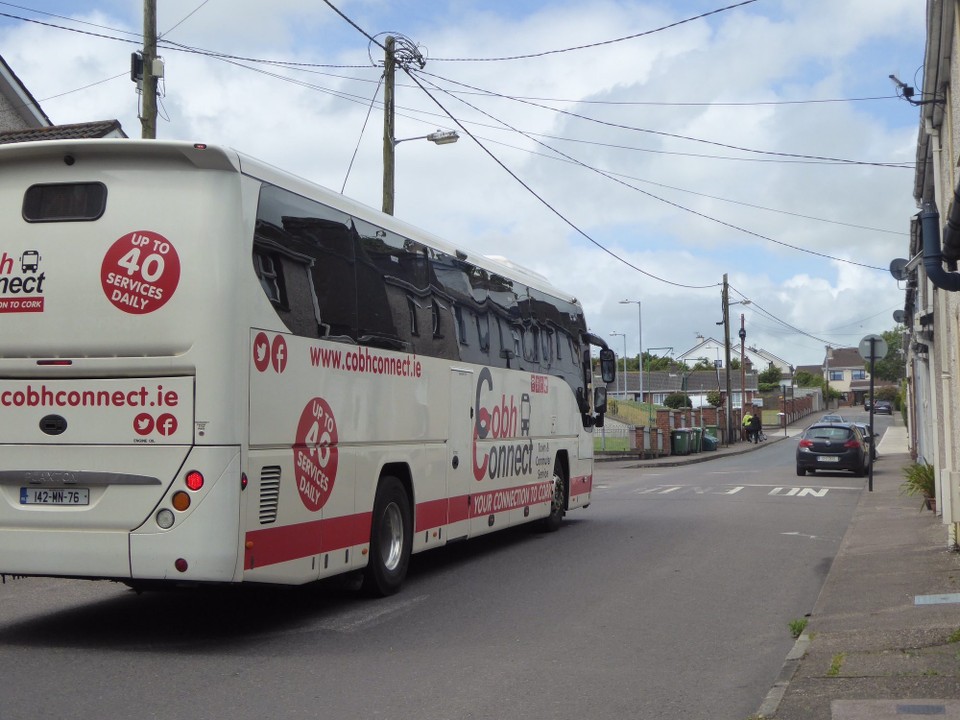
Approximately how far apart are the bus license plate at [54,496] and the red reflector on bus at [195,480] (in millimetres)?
778

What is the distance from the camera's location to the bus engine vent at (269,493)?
8172 millimetres

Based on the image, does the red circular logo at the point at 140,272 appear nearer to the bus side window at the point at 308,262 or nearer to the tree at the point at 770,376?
the bus side window at the point at 308,262

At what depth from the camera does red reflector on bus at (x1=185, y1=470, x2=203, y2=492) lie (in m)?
7.79

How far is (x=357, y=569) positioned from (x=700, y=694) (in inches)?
150

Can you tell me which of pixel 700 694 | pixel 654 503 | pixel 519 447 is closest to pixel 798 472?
pixel 654 503

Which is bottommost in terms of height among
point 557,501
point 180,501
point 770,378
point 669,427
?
point 557,501

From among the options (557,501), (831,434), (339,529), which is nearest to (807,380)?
(831,434)

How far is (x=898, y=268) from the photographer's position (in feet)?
64.8

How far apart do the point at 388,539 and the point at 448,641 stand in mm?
2183

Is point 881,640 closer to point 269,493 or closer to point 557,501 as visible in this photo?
point 269,493

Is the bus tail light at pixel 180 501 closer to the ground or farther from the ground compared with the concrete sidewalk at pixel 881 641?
farther from the ground

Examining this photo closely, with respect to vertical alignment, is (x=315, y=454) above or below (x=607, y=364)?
below

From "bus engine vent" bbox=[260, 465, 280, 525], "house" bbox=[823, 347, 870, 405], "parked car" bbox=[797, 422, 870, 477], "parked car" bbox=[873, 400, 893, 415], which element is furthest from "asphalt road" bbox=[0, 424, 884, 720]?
"house" bbox=[823, 347, 870, 405]

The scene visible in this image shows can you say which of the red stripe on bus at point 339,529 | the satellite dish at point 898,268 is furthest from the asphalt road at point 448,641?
the satellite dish at point 898,268
